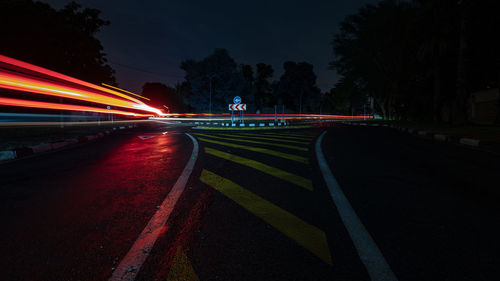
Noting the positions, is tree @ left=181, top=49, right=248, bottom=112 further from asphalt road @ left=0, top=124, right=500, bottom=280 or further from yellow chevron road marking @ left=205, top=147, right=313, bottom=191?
asphalt road @ left=0, top=124, right=500, bottom=280

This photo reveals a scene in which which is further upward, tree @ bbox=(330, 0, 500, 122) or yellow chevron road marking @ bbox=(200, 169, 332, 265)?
tree @ bbox=(330, 0, 500, 122)

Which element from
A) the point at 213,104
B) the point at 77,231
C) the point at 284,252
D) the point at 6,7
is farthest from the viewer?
the point at 213,104

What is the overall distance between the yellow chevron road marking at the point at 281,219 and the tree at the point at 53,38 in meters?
30.8

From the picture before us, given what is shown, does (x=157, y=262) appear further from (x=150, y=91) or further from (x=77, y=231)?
(x=150, y=91)

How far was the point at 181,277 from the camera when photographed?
2.09m

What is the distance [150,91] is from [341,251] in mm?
122371

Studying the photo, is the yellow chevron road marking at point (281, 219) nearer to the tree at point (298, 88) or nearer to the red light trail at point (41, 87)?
the red light trail at point (41, 87)

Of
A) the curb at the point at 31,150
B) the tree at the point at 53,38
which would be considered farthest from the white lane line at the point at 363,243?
the tree at the point at 53,38

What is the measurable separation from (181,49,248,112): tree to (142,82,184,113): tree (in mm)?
49793

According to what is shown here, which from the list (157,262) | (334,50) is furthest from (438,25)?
(157,262)

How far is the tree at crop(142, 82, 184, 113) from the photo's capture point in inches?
4464

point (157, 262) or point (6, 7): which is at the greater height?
point (6, 7)

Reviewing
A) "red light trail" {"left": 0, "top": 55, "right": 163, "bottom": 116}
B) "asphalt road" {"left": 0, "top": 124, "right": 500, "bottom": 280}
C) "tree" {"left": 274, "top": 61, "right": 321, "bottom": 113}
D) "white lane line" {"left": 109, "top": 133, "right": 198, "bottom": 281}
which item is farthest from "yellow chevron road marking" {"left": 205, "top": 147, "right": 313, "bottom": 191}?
"tree" {"left": 274, "top": 61, "right": 321, "bottom": 113}

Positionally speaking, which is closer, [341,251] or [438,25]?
[341,251]
